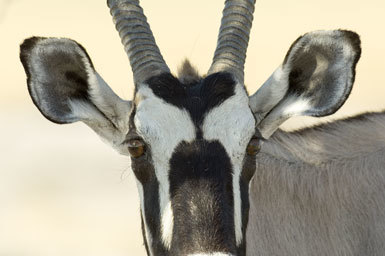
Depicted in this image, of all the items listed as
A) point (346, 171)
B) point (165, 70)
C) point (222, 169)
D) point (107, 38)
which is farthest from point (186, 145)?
point (107, 38)

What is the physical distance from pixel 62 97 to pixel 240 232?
1.77 m

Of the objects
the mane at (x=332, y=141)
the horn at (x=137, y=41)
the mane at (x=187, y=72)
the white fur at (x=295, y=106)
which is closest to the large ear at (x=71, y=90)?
the horn at (x=137, y=41)

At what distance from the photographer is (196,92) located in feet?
23.6

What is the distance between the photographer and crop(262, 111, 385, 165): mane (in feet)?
28.1

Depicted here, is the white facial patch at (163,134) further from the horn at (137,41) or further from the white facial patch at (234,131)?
the horn at (137,41)

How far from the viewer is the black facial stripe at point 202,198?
649cm

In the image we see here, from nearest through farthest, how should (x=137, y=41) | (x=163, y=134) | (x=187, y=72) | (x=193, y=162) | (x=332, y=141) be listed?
(x=193, y=162), (x=163, y=134), (x=137, y=41), (x=187, y=72), (x=332, y=141)

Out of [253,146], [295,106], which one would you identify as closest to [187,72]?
[295,106]

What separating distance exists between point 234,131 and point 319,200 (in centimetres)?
160

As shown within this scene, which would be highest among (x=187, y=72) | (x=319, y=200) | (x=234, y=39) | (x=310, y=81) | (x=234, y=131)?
(x=234, y=39)

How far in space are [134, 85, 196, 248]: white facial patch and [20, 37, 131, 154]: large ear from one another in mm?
474

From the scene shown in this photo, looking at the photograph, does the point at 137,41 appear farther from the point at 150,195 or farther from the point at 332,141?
the point at 332,141

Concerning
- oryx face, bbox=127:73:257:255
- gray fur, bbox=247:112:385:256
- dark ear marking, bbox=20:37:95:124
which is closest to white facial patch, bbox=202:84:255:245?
oryx face, bbox=127:73:257:255

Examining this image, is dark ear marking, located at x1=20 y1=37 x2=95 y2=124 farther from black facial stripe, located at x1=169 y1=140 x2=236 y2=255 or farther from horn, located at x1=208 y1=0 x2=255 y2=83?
black facial stripe, located at x1=169 y1=140 x2=236 y2=255
